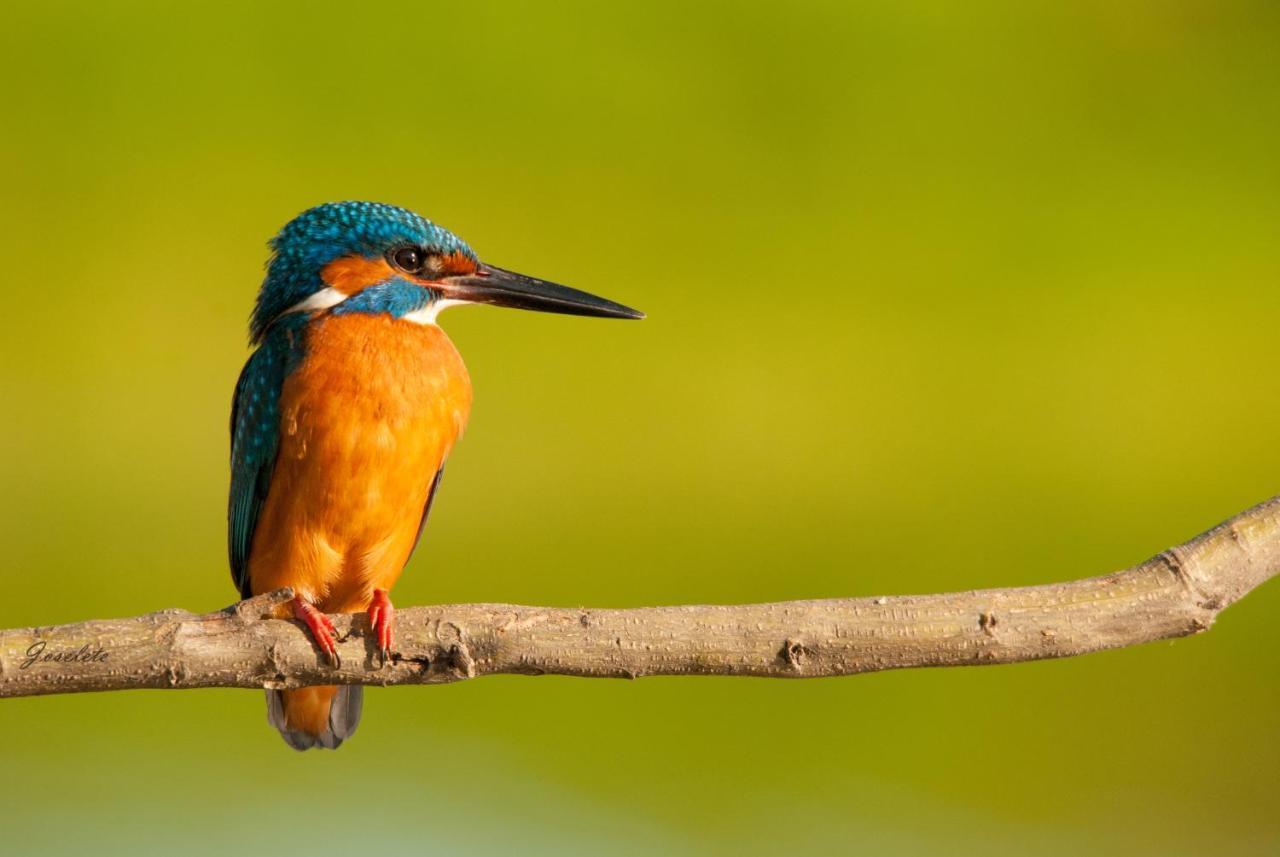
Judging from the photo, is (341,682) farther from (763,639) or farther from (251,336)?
(251,336)

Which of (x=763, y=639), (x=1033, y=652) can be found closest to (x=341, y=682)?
(x=763, y=639)

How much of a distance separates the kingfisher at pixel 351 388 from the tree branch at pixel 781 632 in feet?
1.60

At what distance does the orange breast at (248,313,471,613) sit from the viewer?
1746mm

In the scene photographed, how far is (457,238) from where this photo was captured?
71.5 inches

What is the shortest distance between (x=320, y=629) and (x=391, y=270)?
0.60m

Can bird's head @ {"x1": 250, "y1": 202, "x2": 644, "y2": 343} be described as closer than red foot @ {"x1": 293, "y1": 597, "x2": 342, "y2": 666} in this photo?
No

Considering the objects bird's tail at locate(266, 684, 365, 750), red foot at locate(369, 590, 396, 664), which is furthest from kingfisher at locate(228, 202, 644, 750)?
red foot at locate(369, 590, 396, 664)

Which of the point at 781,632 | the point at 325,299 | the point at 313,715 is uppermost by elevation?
the point at 325,299

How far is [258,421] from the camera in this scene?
5.86 ft

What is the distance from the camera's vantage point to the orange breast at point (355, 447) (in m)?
1.75

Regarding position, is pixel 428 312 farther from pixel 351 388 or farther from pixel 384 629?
pixel 384 629

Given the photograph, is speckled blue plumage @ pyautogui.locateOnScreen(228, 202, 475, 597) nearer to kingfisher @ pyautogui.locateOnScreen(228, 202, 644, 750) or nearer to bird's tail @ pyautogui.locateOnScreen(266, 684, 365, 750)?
kingfisher @ pyautogui.locateOnScreen(228, 202, 644, 750)

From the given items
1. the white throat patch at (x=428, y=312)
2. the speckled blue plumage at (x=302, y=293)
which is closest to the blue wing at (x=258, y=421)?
the speckled blue plumage at (x=302, y=293)

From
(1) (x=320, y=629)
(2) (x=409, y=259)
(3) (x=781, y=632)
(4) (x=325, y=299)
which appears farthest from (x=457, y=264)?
(3) (x=781, y=632)
